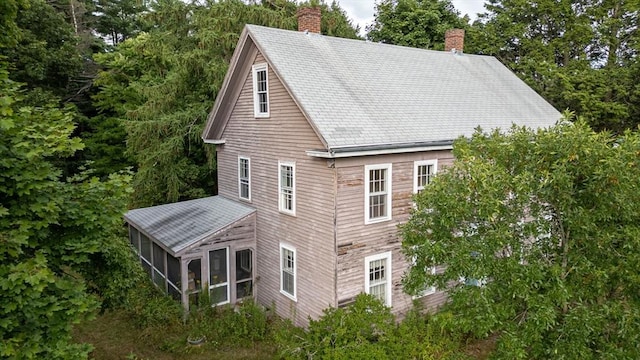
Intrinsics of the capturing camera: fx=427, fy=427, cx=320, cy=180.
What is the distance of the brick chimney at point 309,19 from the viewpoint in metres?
16.5

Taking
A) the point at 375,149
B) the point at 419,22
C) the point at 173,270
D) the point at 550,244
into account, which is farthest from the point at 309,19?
the point at 419,22

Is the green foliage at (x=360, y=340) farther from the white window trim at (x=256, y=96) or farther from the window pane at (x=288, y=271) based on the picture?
the white window trim at (x=256, y=96)

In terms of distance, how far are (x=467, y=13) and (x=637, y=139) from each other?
28935 millimetres

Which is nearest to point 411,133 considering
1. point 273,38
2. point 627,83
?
point 273,38

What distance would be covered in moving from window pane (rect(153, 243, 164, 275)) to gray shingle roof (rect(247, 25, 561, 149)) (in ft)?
28.2

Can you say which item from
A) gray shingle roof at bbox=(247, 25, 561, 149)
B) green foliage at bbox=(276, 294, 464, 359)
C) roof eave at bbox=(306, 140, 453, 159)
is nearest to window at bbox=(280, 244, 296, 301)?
green foliage at bbox=(276, 294, 464, 359)

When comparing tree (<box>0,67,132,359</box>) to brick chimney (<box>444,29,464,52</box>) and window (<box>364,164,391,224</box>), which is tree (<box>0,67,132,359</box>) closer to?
window (<box>364,164,391,224</box>)

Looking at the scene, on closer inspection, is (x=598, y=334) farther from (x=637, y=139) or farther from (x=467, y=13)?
(x=467, y=13)

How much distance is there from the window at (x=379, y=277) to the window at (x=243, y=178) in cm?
587

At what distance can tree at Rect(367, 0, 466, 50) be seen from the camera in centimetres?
3122

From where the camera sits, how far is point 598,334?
283 inches

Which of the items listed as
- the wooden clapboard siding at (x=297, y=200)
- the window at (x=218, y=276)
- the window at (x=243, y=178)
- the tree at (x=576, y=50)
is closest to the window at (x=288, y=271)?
the wooden clapboard siding at (x=297, y=200)

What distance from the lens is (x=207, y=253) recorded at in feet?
48.3

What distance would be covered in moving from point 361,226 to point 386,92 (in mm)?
5292
